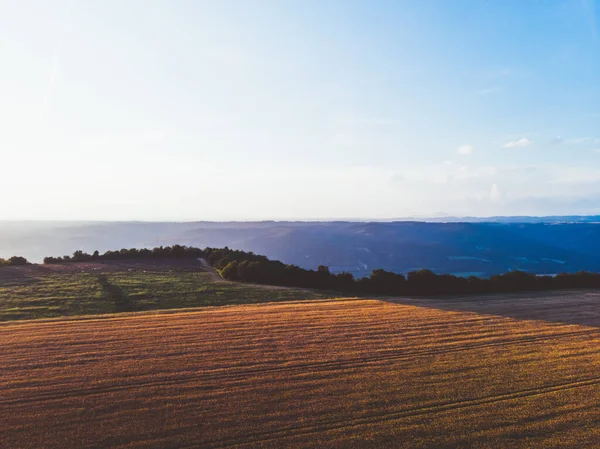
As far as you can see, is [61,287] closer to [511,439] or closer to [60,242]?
[511,439]

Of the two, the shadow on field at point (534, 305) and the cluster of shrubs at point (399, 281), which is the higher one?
the cluster of shrubs at point (399, 281)

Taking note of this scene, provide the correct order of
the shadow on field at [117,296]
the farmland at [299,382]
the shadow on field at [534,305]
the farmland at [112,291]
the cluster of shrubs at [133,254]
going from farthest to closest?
the cluster of shrubs at [133,254]
the shadow on field at [117,296]
the farmland at [112,291]
the shadow on field at [534,305]
the farmland at [299,382]

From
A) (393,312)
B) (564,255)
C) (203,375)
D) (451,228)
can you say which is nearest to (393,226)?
(451,228)

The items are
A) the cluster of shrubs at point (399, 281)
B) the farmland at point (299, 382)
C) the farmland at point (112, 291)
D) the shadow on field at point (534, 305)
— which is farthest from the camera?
the cluster of shrubs at point (399, 281)

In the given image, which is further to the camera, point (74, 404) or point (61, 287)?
point (61, 287)

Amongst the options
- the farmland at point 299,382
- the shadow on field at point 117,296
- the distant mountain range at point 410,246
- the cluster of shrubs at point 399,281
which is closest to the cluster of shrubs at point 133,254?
the cluster of shrubs at point 399,281

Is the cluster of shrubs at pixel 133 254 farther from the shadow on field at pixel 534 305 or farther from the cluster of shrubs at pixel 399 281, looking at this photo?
the shadow on field at pixel 534 305
